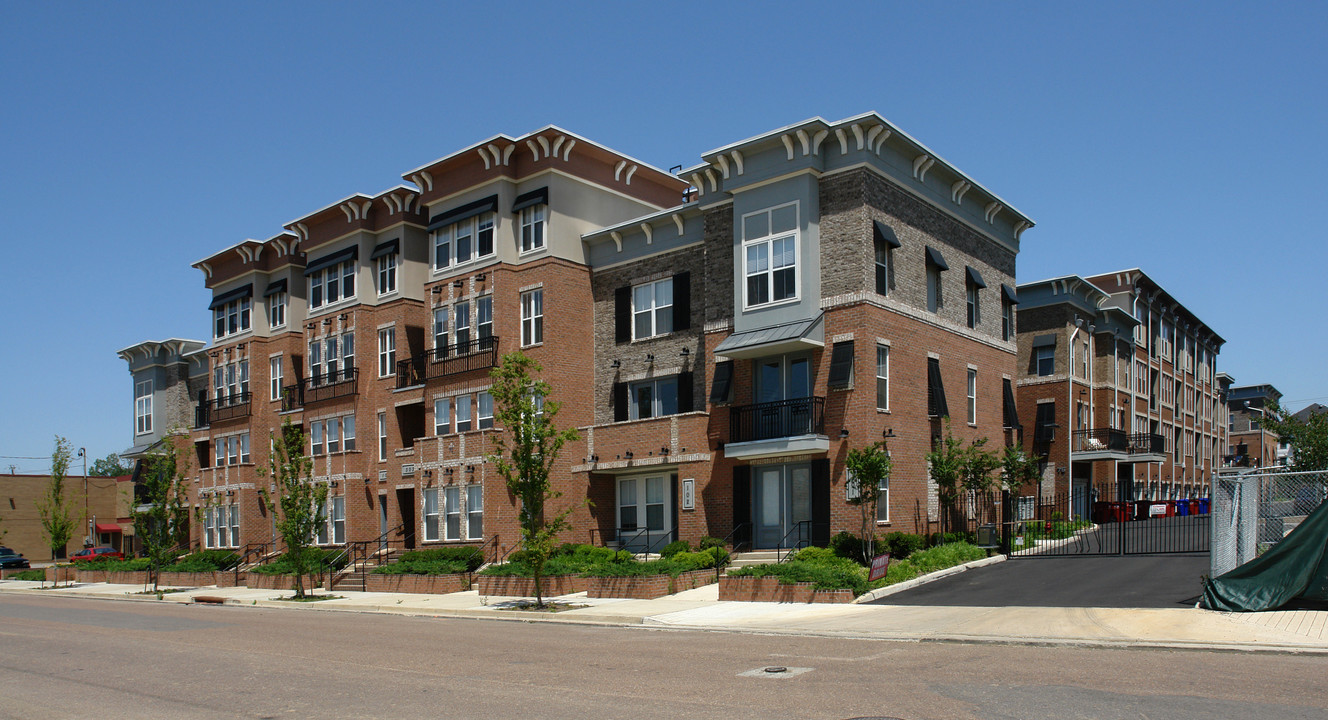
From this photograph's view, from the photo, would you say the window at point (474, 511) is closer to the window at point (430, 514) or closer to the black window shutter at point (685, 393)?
the window at point (430, 514)

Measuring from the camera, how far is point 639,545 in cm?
3319

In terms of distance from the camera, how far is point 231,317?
5138cm

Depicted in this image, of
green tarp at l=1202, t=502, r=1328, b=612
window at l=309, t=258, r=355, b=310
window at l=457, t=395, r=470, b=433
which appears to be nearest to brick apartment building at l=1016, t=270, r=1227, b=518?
window at l=457, t=395, r=470, b=433

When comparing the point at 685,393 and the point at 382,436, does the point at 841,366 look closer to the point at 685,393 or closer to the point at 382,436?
the point at 685,393

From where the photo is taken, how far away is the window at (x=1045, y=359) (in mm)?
47844

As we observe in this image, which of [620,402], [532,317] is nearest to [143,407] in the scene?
[532,317]

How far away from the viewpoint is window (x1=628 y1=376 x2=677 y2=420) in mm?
→ 33531

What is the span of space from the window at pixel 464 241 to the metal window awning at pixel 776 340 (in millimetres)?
11641

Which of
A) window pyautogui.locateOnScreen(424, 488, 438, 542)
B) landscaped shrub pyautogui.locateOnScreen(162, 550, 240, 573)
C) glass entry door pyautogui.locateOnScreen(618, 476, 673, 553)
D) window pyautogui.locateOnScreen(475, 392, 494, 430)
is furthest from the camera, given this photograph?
landscaped shrub pyautogui.locateOnScreen(162, 550, 240, 573)

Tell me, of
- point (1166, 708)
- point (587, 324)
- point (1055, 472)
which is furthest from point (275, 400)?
point (1166, 708)

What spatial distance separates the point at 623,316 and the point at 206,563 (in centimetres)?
2153

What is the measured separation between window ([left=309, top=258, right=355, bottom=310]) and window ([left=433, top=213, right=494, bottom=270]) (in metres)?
6.78

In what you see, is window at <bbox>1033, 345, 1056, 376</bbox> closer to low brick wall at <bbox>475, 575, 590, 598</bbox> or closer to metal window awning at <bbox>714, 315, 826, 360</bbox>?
metal window awning at <bbox>714, 315, 826, 360</bbox>

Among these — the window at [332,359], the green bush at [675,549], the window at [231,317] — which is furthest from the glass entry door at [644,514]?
the window at [231,317]
